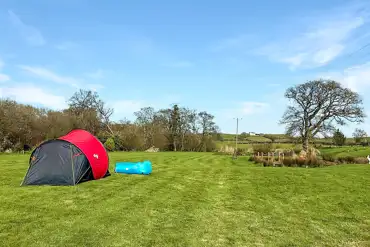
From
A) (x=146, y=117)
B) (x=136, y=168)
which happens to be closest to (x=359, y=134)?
(x=146, y=117)

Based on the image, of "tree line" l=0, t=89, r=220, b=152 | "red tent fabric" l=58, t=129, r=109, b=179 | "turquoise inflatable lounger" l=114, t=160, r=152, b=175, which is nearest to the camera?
"red tent fabric" l=58, t=129, r=109, b=179

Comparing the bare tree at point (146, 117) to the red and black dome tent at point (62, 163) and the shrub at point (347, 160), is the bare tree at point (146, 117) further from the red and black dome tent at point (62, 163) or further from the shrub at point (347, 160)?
the red and black dome tent at point (62, 163)

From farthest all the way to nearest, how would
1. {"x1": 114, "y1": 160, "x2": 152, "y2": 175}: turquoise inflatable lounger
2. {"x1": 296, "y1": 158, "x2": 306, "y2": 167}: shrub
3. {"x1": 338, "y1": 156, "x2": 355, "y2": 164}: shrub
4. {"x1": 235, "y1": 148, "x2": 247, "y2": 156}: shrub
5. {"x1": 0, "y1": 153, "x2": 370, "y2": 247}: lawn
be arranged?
{"x1": 235, "y1": 148, "x2": 247, "y2": 156}: shrub
{"x1": 338, "y1": 156, "x2": 355, "y2": 164}: shrub
{"x1": 296, "y1": 158, "x2": 306, "y2": 167}: shrub
{"x1": 114, "y1": 160, "x2": 152, "y2": 175}: turquoise inflatable lounger
{"x1": 0, "y1": 153, "x2": 370, "y2": 247}: lawn

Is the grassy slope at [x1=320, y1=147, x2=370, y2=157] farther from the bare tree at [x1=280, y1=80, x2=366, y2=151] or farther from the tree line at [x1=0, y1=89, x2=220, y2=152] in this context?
the tree line at [x1=0, y1=89, x2=220, y2=152]

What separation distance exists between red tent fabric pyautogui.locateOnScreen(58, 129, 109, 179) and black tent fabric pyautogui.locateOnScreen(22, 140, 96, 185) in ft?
1.00

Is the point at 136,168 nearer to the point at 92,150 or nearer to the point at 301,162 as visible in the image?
the point at 92,150

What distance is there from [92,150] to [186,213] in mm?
5860

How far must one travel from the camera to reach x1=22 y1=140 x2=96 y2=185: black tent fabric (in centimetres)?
1082

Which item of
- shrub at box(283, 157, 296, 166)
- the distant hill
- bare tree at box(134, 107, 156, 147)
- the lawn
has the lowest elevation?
the lawn

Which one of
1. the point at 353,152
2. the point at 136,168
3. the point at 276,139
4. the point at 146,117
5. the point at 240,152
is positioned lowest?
the point at 136,168

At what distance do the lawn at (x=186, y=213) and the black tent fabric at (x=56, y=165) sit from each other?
50 centimetres

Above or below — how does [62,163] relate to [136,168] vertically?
above

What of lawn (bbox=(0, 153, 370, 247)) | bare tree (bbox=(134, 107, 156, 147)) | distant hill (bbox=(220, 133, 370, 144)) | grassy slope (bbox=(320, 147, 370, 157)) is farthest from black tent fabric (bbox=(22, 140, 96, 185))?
bare tree (bbox=(134, 107, 156, 147))

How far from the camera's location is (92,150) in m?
12.1
